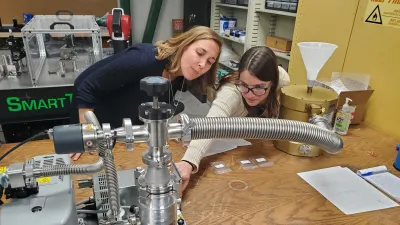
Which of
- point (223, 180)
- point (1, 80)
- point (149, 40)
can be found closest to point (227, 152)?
point (223, 180)

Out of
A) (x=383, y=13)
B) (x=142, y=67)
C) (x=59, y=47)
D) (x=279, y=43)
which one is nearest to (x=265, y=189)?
(x=142, y=67)

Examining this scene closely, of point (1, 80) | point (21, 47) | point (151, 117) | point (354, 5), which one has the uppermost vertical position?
point (354, 5)

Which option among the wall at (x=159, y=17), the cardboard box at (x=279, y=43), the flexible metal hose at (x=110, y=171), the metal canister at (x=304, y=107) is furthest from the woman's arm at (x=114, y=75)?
the wall at (x=159, y=17)

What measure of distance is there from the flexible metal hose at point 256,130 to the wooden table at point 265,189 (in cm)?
26

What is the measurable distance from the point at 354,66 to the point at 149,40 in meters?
2.66

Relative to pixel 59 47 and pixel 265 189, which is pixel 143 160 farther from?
pixel 59 47

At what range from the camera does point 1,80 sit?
213 centimetres

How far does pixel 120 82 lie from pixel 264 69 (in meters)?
0.65

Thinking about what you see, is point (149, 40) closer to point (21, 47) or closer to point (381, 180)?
point (21, 47)

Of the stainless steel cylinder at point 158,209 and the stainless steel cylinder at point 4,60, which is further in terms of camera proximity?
the stainless steel cylinder at point 4,60

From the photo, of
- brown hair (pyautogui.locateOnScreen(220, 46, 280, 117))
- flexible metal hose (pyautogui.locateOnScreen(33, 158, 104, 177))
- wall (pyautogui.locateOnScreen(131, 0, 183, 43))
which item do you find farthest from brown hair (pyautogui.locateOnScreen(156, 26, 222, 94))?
wall (pyautogui.locateOnScreen(131, 0, 183, 43))

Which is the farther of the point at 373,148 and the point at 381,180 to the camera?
the point at 373,148

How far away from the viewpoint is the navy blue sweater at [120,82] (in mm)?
1401

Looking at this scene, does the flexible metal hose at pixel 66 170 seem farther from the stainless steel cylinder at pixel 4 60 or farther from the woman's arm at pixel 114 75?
the stainless steel cylinder at pixel 4 60
